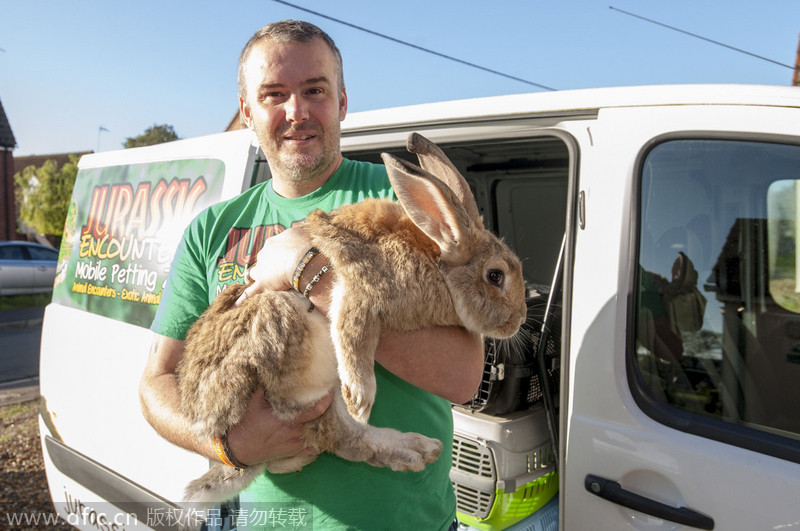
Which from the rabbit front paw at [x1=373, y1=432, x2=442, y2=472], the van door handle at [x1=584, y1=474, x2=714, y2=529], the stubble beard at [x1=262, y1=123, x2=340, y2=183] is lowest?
the van door handle at [x1=584, y1=474, x2=714, y2=529]

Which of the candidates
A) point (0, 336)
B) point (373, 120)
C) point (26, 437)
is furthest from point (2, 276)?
point (373, 120)

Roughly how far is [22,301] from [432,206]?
19.7 m

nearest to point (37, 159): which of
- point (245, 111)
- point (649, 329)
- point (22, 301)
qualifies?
point (22, 301)

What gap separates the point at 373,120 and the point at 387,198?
3.43 feet

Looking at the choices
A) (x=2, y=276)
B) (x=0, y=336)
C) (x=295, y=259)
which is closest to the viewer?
(x=295, y=259)

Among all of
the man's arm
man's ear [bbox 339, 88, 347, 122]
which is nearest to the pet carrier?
the man's arm

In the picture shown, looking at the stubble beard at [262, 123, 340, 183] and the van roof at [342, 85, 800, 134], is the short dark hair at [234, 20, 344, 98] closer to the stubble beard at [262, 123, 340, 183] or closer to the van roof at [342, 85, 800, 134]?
the stubble beard at [262, 123, 340, 183]

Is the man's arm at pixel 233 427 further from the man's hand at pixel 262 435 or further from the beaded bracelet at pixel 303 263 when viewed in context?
the beaded bracelet at pixel 303 263

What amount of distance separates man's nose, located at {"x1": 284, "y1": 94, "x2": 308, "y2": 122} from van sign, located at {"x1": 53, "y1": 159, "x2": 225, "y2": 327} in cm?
113

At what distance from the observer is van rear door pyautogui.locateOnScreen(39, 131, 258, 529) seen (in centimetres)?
304

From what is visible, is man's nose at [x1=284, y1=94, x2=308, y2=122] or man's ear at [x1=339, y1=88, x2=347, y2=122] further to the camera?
man's ear at [x1=339, y1=88, x2=347, y2=122]

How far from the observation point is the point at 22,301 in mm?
17188

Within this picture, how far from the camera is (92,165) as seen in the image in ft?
13.0

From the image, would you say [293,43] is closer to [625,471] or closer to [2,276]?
[625,471]
